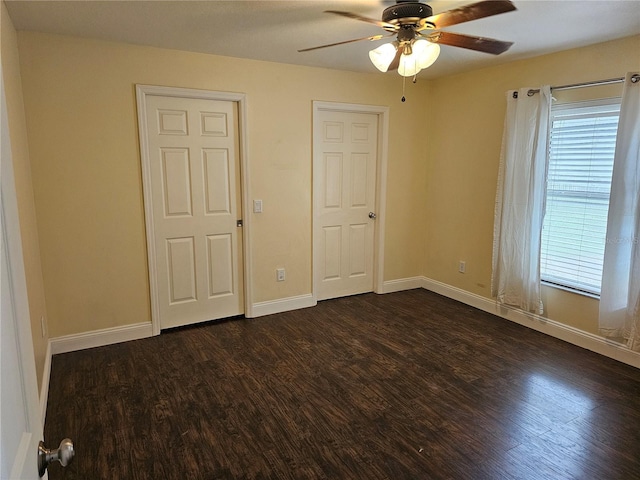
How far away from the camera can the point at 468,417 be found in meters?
2.45

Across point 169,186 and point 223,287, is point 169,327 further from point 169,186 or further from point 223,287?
point 169,186

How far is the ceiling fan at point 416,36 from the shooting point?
208cm

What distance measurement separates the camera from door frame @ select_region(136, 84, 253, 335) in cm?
329

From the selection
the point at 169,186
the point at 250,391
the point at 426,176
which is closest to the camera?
the point at 250,391

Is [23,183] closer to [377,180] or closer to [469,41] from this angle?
[469,41]

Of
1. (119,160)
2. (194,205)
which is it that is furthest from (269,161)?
(119,160)

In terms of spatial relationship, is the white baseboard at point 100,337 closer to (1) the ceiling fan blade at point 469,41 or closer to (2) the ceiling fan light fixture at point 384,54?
(2) the ceiling fan light fixture at point 384,54

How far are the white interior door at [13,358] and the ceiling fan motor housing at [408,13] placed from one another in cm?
192

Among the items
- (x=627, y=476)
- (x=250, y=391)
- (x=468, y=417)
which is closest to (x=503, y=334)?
(x=468, y=417)

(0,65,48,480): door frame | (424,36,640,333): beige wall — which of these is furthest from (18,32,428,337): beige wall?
(0,65,48,480): door frame

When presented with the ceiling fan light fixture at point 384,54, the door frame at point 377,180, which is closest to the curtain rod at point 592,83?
the door frame at point 377,180

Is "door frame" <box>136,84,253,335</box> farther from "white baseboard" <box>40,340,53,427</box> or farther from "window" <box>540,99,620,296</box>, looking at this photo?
"window" <box>540,99,620,296</box>

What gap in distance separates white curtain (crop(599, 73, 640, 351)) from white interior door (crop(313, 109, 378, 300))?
2228 mm

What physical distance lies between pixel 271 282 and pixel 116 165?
1.72 metres
